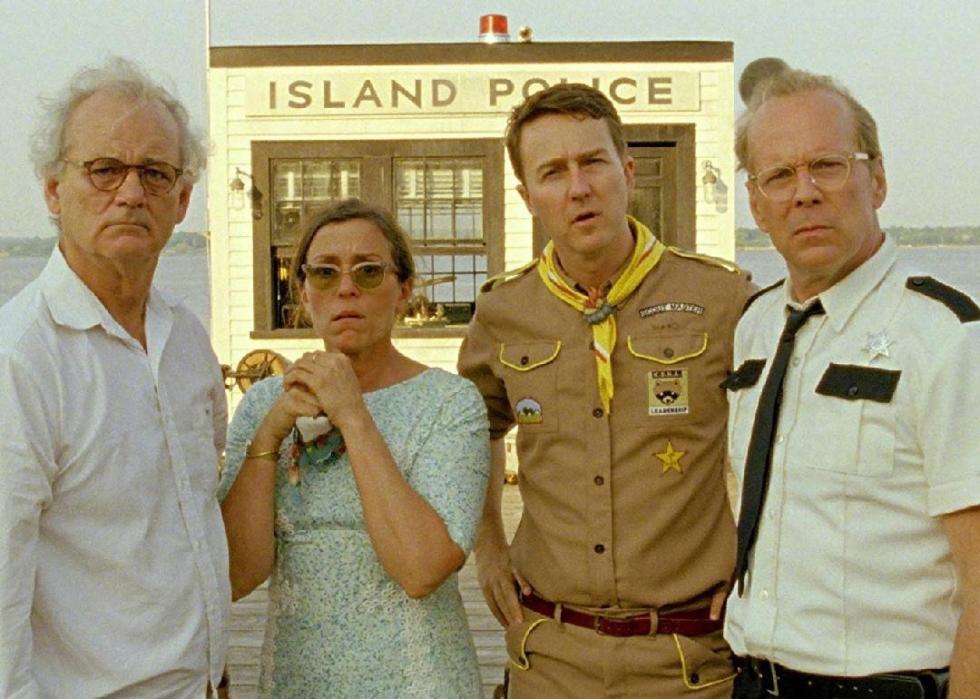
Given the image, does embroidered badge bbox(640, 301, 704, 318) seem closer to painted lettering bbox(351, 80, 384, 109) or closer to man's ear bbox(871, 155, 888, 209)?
man's ear bbox(871, 155, 888, 209)

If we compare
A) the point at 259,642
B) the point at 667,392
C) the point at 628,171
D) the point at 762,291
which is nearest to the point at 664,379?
the point at 667,392

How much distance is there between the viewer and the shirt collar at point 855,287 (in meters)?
2.12

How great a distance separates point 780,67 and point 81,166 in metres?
1.20

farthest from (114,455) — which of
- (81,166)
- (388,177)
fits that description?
(388,177)

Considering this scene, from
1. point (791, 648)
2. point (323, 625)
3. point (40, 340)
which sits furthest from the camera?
point (323, 625)

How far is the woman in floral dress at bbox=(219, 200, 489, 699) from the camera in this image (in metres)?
2.25

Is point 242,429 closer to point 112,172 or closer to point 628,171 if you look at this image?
point 112,172

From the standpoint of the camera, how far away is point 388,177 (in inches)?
413

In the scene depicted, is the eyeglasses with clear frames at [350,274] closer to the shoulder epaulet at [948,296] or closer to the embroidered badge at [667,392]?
the embroidered badge at [667,392]

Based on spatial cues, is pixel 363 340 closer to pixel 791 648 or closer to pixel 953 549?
pixel 791 648

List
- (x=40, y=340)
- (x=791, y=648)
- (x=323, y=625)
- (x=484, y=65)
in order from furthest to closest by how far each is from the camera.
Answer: (x=484, y=65) → (x=323, y=625) → (x=791, y=648) → (x=40, y=340)

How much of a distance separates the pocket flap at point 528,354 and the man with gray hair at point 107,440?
0.82 metres

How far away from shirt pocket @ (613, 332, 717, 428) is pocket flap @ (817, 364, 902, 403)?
57cm

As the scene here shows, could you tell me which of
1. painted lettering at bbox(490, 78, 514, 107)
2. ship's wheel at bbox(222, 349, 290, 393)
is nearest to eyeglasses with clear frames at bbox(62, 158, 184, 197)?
ship's wheel at bbox(222, 349, 290, 393)
